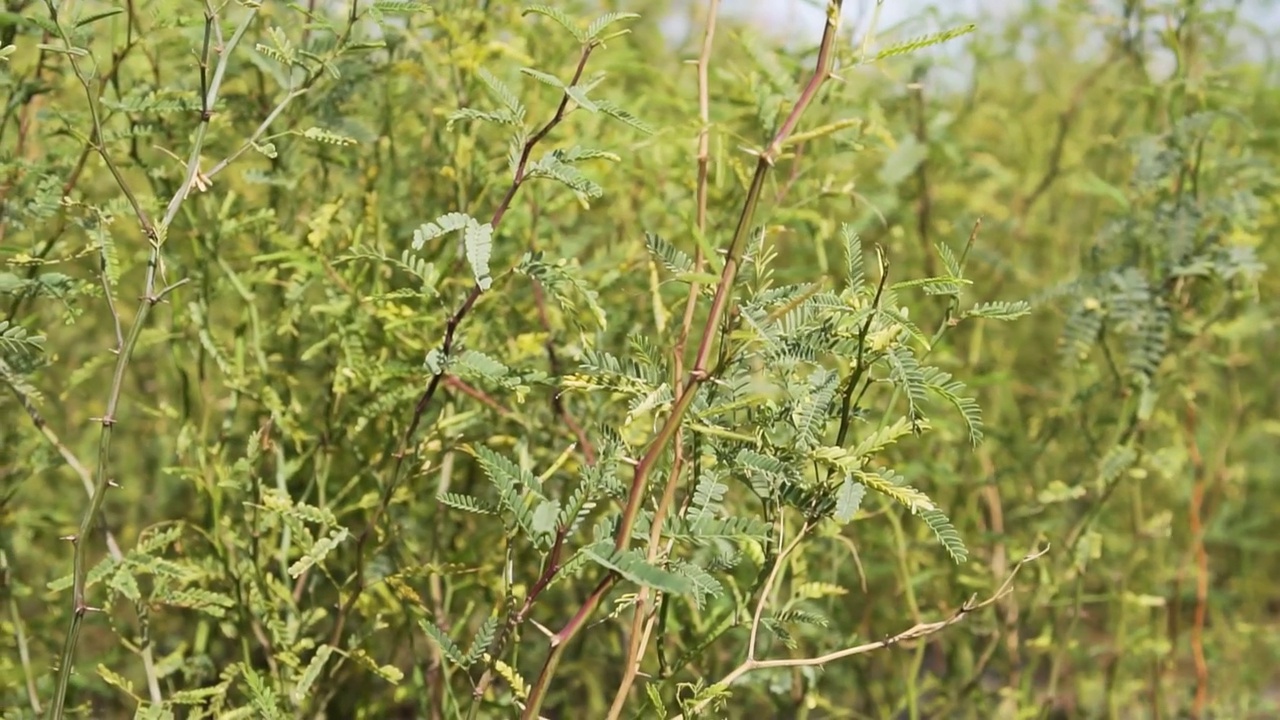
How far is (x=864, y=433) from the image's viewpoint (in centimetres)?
109

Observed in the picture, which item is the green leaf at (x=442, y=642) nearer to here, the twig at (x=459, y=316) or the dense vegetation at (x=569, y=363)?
the dense vegetation at (x=569, y=363)

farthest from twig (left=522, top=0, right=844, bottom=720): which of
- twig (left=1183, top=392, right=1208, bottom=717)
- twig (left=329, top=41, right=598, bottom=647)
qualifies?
twig (left=1183, top=392, right=1208, bottom=717)

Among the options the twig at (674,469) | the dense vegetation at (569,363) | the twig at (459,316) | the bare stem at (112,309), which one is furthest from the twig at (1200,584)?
the bare stem at (112,309)

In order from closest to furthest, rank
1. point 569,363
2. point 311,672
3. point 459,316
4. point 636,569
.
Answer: point 636,569 → point 459,316 → point 311,672 → point 569,363

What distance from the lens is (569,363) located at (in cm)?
101

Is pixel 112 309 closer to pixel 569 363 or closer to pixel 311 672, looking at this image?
pixel 311 672

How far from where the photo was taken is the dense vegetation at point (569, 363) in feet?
2.27

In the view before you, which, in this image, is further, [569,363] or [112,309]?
[569,363]

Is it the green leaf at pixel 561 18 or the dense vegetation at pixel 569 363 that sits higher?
A: the green leaf at pixel 561 18

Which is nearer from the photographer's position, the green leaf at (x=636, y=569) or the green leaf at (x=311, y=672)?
the green leaf at (x=636, y=569)

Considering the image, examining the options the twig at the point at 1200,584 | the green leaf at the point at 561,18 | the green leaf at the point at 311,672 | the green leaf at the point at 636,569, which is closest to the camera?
the green leaf at the point at 636,569

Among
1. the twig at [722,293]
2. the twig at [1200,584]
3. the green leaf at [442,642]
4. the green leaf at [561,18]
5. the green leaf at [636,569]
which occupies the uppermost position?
the green leaf at [561,18]

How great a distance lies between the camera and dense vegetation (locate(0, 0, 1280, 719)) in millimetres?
692

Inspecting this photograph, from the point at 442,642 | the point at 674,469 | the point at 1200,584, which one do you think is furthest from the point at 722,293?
the point at 1200,584
